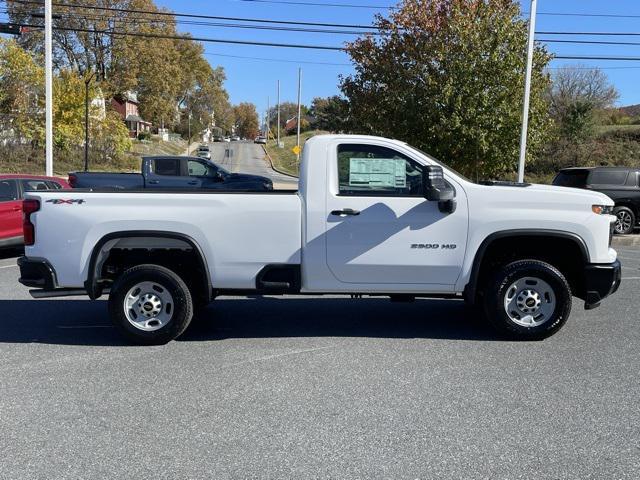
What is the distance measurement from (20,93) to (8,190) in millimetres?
27674

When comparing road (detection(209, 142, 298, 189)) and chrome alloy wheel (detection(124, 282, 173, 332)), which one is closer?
chrome alloy wheel (detection(124, 282, 173, 332))

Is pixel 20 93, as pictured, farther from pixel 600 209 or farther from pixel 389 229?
pixel 600 209

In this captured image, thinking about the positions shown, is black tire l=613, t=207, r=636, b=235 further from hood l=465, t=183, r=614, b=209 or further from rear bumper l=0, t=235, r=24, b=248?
rear bumper l=0, t=235, r=24, b=248

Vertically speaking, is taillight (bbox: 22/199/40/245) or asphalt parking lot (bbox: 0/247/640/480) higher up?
taillight (bbox: 22/199/40/245)

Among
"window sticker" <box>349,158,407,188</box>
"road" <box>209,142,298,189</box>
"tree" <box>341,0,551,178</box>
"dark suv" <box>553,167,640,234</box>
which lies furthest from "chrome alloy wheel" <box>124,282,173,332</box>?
"road" <box>209,142,298,189</box>

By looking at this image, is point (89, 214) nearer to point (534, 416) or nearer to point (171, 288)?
point (171, 288)

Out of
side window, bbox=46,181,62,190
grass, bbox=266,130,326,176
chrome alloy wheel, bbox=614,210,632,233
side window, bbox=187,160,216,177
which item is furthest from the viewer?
grass, bbox=266,130,326,176

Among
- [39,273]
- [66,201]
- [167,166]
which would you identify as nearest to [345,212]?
[66,201]

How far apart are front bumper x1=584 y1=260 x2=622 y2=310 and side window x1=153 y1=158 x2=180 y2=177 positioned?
14.9 meters

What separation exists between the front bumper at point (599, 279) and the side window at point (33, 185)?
10.4 metres

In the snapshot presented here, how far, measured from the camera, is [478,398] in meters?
4.78

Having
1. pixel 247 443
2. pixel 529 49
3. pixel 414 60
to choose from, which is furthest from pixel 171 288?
pixel 414 60

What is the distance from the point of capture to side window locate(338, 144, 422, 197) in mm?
6152

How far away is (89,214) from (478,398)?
3.88 m
